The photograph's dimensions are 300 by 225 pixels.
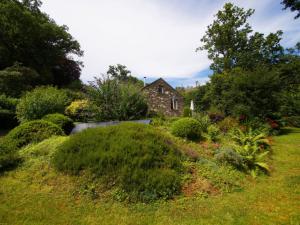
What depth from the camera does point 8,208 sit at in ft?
11.1

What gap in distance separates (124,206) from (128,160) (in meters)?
1.00

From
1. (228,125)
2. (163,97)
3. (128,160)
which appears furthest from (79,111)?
(163,97)

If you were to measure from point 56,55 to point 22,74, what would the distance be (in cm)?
716

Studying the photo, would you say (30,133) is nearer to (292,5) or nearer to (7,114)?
(7,114)

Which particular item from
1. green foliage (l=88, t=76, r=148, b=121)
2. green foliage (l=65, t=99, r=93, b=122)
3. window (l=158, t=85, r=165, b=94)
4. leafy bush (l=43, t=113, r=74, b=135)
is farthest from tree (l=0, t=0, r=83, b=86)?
leafy bush (l=43, t=113, r=74, b=135)

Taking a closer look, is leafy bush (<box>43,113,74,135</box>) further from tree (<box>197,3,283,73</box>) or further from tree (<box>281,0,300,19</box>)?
tree (<box>197,3,283,73</box>)

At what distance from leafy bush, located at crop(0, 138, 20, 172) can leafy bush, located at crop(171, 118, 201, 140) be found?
17.3 ft

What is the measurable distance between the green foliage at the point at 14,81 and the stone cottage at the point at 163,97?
36.8 ft

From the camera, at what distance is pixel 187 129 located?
718 cm

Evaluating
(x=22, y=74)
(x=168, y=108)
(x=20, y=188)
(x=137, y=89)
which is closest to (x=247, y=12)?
(x=168, y=108)

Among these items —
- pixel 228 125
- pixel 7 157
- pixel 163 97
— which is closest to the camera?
pixel 7 157

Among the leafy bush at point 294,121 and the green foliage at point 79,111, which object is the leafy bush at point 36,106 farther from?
the leafy bush at point 294,121

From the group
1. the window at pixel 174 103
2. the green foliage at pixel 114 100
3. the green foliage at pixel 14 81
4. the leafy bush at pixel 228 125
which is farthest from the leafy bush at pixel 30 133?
the window at pixel 174 103

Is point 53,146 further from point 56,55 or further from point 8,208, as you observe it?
point 56,55
